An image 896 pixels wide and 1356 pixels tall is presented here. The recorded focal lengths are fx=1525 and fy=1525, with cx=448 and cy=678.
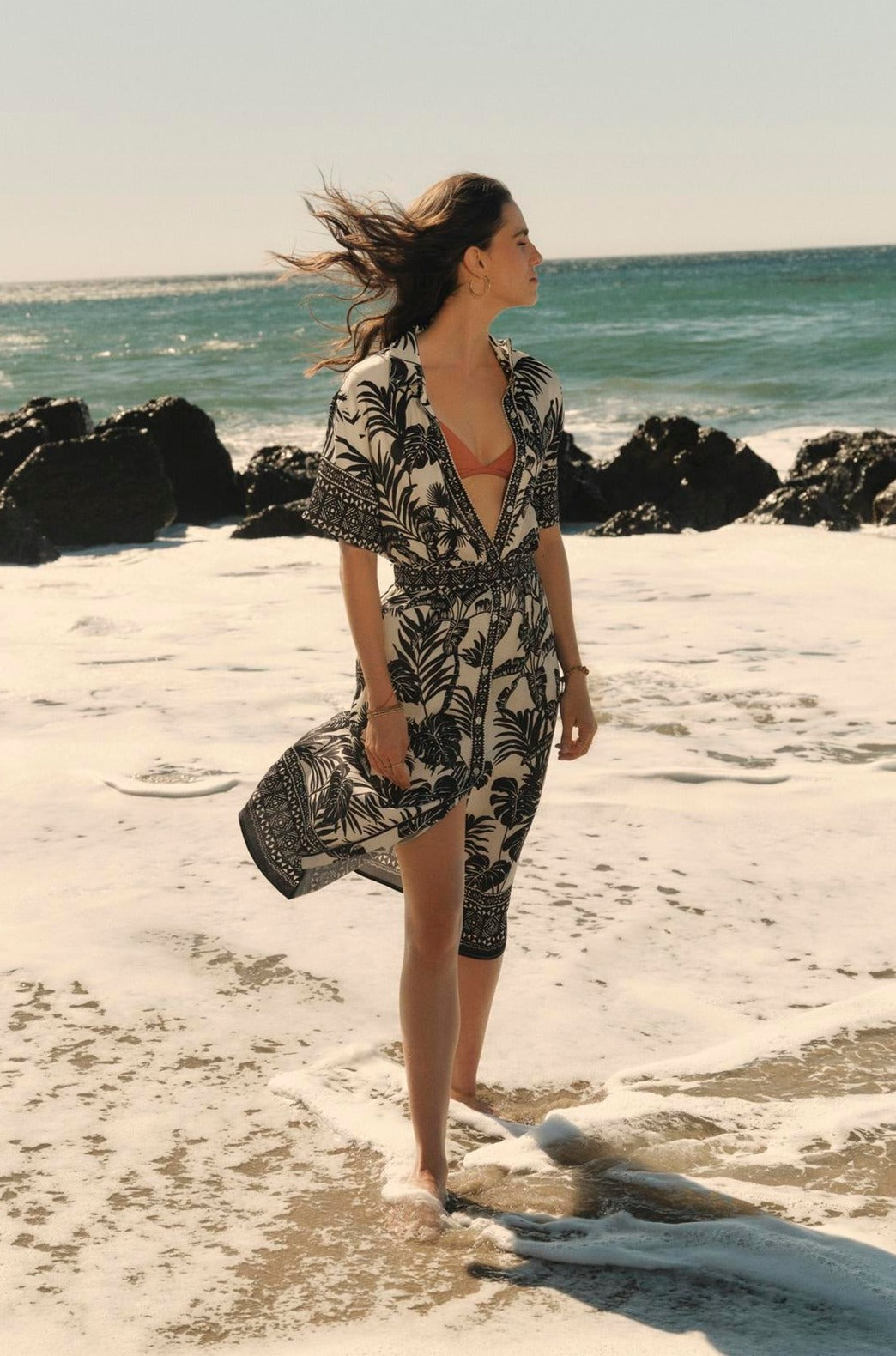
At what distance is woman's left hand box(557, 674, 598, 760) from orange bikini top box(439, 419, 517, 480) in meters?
0.48

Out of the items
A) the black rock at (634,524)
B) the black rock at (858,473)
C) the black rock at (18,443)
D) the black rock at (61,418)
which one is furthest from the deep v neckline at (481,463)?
the black rock at (61,418)

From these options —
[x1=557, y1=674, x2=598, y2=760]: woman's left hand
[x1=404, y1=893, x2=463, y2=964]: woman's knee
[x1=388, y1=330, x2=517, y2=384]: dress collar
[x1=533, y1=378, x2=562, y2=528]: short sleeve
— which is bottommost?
[x1=404, y1=893, x2=463, y2=964]: woman's knee

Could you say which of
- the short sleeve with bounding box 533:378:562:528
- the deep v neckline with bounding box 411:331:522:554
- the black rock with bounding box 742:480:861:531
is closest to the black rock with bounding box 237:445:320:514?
the black rock with bounding box 742:480:861:531

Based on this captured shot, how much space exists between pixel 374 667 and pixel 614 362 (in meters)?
29.2

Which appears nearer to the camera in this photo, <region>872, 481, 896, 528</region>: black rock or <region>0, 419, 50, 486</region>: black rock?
<region>872, 481, 896, 528</region>: black rock

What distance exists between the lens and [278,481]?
41.2ft

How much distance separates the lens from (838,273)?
75.1 meters

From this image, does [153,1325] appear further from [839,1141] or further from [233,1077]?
[839,1141]

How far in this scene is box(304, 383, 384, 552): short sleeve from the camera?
2.68m

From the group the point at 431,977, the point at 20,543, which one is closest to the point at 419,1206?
the point at 431,977

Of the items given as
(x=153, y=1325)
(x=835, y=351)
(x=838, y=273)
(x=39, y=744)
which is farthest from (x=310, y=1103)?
(x=838, y=273)

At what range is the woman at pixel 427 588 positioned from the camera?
2.68 meters

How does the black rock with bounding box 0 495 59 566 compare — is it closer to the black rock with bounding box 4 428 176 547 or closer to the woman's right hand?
the black rock with bounding box 4 428 176 547

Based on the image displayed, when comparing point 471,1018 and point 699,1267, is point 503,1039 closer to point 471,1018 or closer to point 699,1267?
point 471,1018
